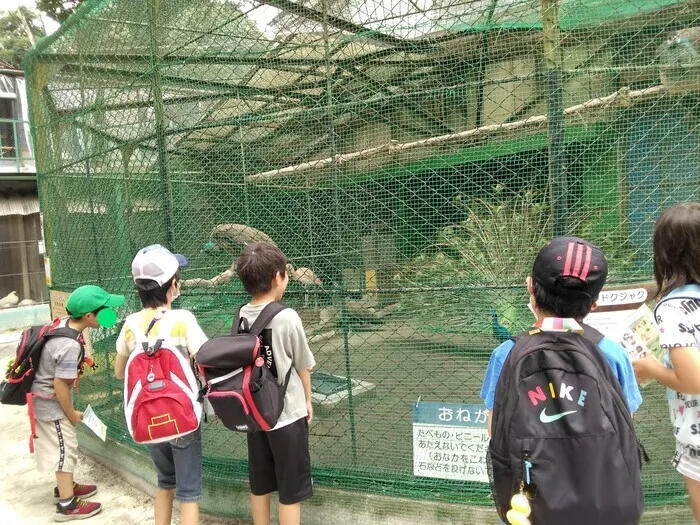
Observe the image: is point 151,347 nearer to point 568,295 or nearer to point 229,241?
point 229,241

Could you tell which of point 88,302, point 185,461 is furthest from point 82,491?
point 185,461

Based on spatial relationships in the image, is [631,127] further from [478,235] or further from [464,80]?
[478,235]

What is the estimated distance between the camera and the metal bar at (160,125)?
3.29 meters

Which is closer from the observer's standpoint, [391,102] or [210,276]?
[391,102]

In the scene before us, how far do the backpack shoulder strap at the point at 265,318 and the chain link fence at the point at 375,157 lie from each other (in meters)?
0.66

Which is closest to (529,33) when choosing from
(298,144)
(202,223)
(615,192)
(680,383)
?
(615,192)

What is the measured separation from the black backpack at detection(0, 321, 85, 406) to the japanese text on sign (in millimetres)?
2020

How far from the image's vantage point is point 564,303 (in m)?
1.44

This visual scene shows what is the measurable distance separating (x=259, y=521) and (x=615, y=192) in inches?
95.9

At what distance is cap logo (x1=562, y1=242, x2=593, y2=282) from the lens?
1385mm

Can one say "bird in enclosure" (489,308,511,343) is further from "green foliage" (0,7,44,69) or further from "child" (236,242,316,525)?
"green foliage" (0,7,44,69)

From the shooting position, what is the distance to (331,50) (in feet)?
9.71

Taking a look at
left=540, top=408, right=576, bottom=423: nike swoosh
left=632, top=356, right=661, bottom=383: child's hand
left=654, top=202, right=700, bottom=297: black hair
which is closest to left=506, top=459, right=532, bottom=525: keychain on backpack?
left=540, top=408, right=576, bottom=423: nike swoosh

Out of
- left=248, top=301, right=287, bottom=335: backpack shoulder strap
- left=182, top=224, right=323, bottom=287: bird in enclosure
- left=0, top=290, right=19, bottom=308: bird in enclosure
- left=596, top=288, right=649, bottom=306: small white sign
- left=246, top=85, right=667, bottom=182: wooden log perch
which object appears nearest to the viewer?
left=596, top=288, right=649, bottom=306: small white sign
